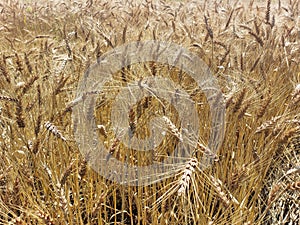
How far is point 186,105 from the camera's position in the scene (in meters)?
1.51

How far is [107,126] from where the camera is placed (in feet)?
5.47

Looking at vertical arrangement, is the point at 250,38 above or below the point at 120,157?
above

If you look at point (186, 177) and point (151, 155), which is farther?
point (151, 155)

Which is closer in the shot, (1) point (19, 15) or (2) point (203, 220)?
(2) point (203, 220)

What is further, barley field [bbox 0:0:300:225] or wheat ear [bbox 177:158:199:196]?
barley field [bbox 0:0:300:225]

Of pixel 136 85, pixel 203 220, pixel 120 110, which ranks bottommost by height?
pixel 203 220

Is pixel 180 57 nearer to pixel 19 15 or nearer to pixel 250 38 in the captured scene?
pixel 250 38

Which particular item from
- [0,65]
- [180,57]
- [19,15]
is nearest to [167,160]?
[180,57]

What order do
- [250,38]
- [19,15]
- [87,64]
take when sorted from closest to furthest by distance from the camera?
[87,64], [250,38], [19,15]

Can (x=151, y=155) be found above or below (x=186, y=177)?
below

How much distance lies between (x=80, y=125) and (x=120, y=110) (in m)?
0.20

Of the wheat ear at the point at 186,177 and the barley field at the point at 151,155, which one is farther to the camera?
the barley field at the point at 151,155

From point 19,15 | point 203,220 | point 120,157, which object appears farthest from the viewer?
point 19,15

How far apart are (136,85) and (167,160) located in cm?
33
